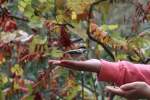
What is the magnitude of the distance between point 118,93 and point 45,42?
2.93 feet

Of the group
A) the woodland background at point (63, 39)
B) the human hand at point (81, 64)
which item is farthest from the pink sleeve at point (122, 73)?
the woodland background at point (63, 39)

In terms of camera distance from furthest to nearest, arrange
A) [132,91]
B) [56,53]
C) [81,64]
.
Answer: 1. [56,53]
2. [81,64]
3. [132,91]

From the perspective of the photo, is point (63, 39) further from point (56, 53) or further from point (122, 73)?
point (122, 73)

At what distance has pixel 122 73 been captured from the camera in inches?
47.5

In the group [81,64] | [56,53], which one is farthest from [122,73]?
[56,53]

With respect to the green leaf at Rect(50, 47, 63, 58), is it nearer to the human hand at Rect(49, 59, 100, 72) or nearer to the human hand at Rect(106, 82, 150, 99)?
the human hand at Rect(49, 59, 100, 72)

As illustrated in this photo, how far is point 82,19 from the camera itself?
1792 millimetres

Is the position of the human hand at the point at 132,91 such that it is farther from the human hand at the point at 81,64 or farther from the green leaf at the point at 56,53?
the green leaf at the point at 56,53

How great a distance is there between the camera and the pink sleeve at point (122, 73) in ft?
3.96

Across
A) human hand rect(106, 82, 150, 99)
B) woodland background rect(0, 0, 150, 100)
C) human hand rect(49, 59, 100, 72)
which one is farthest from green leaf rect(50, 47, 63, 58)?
human hand rect(106, 82, 150, 99)

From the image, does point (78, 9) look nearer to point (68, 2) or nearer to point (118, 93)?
point (68, 2)

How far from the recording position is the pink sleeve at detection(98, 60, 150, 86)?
3.96 feet

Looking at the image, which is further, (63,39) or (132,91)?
(63,39)

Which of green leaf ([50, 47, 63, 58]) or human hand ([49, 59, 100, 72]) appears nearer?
human hand ([49, 59, 100, 72])
